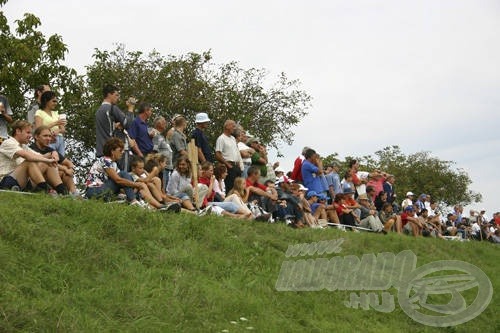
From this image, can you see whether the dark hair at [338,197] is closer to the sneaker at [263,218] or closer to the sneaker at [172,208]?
the sneaker at [263,218]

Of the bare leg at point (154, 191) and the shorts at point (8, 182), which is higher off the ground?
the bare leg at point (154, 191)

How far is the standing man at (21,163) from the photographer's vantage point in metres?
12.2

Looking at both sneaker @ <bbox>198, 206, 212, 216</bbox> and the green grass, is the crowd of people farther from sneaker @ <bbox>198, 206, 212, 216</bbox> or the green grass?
the green grass

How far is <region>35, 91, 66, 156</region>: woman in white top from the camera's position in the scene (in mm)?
14008

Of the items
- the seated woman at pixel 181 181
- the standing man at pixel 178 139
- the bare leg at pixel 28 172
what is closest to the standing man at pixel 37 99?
the bare leg at pixel 28 172

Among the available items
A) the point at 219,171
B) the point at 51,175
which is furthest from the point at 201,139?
the point at 51,175

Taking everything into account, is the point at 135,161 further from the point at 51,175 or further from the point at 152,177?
the point at 51,175

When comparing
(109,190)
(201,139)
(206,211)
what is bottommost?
(206,211)

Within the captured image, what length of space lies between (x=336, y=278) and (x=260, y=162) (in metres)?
5.71

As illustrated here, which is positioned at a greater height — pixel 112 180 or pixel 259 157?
pixel 259 157

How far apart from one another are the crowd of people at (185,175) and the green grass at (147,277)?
1128mm

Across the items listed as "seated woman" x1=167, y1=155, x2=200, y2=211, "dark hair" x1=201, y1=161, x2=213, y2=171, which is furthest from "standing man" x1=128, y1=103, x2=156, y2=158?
"seated woman" x1=167, y1=155, x2=200, y2=211

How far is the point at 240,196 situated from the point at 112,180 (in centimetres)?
343

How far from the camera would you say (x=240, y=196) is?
53.0 ft
